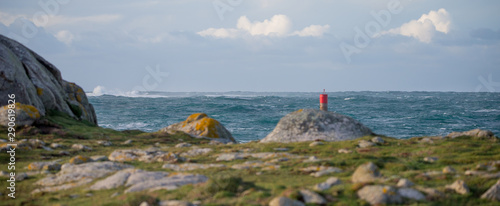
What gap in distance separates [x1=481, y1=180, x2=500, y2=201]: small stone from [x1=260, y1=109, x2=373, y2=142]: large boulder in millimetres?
8635

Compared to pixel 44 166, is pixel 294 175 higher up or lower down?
higher up

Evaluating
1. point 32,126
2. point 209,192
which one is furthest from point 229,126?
point 209,192

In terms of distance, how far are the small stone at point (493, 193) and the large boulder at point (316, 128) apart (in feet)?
28.3

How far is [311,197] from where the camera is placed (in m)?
7.78

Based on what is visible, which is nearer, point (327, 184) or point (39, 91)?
point (327, 184)

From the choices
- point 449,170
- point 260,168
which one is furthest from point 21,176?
point 449,170

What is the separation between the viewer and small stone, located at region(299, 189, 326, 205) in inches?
301

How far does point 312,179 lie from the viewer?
980 cm

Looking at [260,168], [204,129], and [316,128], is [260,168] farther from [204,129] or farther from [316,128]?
[204,129]

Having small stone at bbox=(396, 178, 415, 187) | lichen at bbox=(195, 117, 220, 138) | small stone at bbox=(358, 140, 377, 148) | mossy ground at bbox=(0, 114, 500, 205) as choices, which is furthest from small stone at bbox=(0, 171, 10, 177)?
small stone at bbox=(358, 140, 377, 148)

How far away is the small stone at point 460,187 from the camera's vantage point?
26.3ft

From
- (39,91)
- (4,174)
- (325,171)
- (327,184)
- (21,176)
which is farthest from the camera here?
(39,91)

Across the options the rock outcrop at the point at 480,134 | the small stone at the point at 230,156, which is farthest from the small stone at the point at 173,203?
the rock outcrop at the point at 480,134

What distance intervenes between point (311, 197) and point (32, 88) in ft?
67.7
